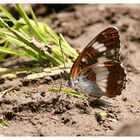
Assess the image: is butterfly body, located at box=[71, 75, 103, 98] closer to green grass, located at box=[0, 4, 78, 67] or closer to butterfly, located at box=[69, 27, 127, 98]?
butterfly, located at box=[69, 27, 127, 98]

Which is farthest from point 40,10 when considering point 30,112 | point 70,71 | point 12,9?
point 30,112

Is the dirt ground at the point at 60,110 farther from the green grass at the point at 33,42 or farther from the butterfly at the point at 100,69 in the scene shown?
the green grass at the point at 33,42

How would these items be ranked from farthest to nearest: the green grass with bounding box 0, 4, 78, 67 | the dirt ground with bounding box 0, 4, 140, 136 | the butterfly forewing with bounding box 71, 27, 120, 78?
the green grass with bounding box 0, 4, 78, 67 < the butterfly forewing with bounding box 71, 27, 120, 78 < the dirt ground with bounding box 0, 4, 140, 136

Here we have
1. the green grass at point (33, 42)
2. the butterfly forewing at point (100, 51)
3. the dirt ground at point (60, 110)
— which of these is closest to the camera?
the dirt ground at point (60, 110)

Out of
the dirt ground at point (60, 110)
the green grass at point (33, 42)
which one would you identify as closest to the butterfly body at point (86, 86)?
the dirt ground at point (60, 110)

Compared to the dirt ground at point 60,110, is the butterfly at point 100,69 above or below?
above

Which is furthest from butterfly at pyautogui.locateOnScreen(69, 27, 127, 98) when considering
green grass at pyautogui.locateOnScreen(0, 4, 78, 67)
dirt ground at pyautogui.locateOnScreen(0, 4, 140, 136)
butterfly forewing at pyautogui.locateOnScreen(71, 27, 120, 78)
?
green grass at pyautogui.locateOnScreen(0, 4, 78, 67)

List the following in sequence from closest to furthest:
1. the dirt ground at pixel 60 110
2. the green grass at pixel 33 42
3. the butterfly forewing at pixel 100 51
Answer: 1. the dirt ground at pixel 60 110
2. the butterfly forewing at pixel 100 51
3. the green grass at pixel 33 42

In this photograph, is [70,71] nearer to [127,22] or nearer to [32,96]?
[32,96]
